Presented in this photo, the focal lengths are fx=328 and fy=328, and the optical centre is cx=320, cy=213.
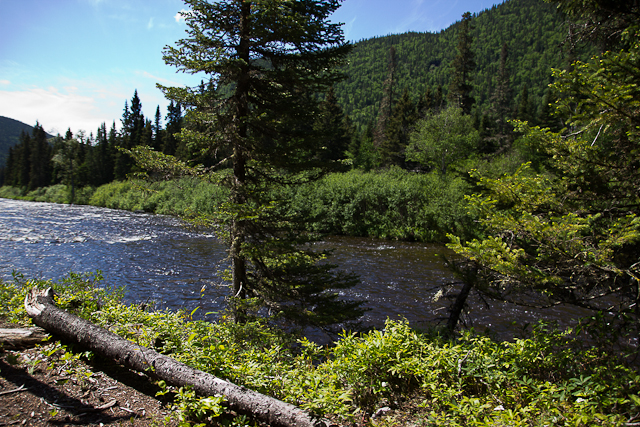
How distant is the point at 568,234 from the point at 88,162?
74.3 meters

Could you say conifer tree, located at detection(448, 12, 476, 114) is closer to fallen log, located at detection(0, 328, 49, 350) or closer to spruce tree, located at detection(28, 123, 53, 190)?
fallen log, located at detection(0, 328, 49, 350)

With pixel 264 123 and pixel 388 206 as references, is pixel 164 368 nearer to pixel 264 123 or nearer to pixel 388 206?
pixel 264 123

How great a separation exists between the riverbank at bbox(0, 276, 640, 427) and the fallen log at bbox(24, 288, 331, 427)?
13 centimetres

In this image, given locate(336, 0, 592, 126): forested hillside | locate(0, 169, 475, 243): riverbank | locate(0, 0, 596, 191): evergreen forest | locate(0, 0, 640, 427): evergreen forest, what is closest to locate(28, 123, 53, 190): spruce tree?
locate(0, 0, 596, 191): evergreen forest

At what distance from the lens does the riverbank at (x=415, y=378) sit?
118 inches

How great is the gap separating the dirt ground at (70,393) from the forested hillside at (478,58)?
124m

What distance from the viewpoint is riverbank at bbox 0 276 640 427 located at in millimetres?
3010

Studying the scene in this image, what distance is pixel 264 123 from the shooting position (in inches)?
284

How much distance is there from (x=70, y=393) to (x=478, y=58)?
19105 cm

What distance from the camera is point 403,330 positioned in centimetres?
468

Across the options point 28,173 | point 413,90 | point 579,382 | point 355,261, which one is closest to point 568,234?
point 579,382

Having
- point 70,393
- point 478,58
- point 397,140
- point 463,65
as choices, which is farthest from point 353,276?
point 478,58

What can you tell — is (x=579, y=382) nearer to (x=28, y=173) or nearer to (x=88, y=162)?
(x=88, y=162)

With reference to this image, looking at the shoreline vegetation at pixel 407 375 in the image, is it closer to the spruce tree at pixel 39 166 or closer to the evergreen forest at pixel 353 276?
the evergreen forest at pixel 353 276
